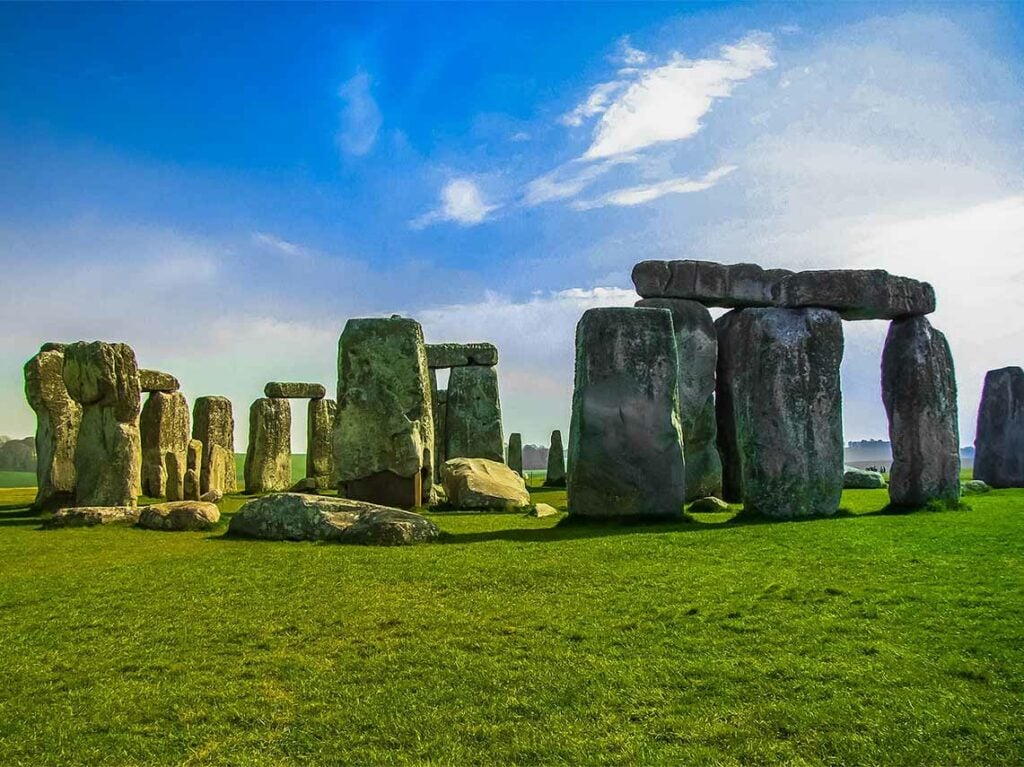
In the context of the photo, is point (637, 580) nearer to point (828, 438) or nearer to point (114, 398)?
point (828, 438)

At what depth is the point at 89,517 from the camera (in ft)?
32.3

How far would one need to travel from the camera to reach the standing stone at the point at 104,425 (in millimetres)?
11461

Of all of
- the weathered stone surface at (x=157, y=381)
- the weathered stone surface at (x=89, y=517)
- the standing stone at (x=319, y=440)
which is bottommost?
the weathered stone surface at (x=89, y=517)

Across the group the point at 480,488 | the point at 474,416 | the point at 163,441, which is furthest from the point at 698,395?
the point at 163,441

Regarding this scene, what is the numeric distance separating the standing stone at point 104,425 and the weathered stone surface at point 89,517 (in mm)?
1392

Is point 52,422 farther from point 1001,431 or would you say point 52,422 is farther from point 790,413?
point 1001,431

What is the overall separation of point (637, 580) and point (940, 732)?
2694mm

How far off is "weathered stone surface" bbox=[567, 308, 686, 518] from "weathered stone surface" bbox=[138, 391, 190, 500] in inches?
407

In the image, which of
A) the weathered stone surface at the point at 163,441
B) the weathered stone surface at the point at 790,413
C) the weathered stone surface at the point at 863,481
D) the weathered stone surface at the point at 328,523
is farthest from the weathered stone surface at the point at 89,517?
the weathered stone surface at the point at 863,481

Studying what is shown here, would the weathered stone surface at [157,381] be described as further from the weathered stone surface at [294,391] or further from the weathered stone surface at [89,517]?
the weathered stone surface at [89,517]

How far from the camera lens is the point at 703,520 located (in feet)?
32.3

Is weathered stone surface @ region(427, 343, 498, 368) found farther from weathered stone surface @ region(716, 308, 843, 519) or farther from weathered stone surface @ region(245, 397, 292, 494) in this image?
weathered stone surface @ region(716, 308, 843, 519)

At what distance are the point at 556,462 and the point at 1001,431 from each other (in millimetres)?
11404

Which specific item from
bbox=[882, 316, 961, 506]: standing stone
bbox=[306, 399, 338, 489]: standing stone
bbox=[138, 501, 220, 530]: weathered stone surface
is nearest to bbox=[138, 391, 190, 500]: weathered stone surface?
bbox=[306, 399, 338, 489]: standing stone
